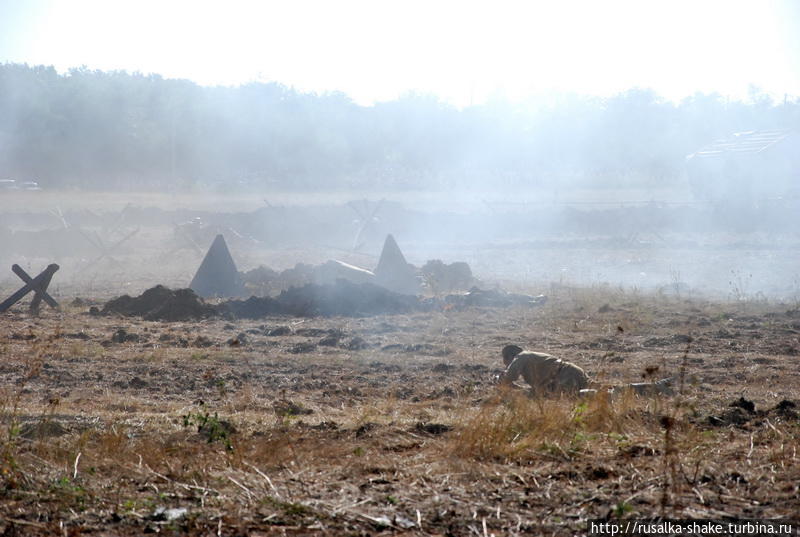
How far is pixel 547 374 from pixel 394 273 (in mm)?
9614

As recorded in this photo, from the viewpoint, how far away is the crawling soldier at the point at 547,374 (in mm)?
7074

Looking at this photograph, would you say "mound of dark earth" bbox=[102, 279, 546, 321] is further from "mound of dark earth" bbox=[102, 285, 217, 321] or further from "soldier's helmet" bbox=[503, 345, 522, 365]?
"soldier's helmet" bbox=[503, 345, 522, 365]

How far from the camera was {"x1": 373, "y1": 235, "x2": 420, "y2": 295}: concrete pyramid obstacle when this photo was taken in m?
16.6

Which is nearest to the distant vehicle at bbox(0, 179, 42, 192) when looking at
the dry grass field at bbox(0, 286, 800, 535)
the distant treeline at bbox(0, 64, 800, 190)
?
the distant treeline at bbox(0, 64, 800, 190)

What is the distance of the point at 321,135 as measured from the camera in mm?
52406

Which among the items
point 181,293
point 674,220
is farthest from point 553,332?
point 674,220

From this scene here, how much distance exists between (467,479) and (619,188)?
153 feet

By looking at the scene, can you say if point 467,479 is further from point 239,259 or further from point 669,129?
point 669,129

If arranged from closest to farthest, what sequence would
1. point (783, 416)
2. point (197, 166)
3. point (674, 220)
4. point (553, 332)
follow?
1. point (783, 416)
2. point (553, 332)
3. point (674, 220)
4. point (197, 166)

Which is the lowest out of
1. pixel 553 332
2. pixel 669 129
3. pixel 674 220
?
pixel 553 332

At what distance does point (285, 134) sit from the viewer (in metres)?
51.5

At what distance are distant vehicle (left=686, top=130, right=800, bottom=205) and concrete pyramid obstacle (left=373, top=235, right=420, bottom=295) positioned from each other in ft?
63.5

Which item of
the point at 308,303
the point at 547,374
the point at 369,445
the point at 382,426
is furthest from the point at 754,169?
the point at 369,445

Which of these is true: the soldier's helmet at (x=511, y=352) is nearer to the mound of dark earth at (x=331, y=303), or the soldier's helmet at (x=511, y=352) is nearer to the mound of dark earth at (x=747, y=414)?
the mound of dark earth at (x=747, y=414)
